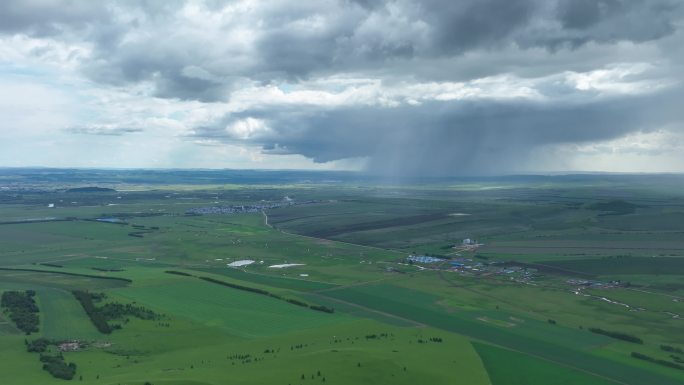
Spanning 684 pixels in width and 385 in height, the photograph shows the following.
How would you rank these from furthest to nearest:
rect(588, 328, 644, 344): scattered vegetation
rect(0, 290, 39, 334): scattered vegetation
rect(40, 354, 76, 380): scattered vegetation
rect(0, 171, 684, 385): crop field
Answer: rect(0, 290, 39, 334): scattered vegetation < rect(588, 328, 644, 344): scattered vegetation < rect(0, 171, 684, 385): crop field < rect(40, 354, 76, 380): scattered vegetation

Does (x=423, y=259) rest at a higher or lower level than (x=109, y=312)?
higher

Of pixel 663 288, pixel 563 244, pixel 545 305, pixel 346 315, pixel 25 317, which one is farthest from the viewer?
pixel 563 244

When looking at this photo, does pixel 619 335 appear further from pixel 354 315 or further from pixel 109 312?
pixel 109 312

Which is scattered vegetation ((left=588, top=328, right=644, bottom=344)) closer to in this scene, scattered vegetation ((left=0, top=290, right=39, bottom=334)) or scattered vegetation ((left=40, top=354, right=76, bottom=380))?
scattered vegetation ((left=40, top=354, right=76, bottom=380))

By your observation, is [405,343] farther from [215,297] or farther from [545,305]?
[215,297]

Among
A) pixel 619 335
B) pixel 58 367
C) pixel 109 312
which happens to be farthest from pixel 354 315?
pixel 58 367

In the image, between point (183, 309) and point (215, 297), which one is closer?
point (183, 309)

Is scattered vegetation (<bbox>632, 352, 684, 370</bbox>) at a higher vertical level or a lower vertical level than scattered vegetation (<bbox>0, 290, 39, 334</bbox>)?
higher

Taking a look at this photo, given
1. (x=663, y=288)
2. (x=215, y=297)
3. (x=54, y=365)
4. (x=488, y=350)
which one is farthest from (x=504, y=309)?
(x=54, y=365)

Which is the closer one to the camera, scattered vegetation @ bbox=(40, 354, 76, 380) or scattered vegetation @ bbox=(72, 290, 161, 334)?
scattered vegetation @ bbox=(40, 354, 76, 380)

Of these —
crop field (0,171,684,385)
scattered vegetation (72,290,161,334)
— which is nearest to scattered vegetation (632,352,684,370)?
crop field (0,171,684,385)

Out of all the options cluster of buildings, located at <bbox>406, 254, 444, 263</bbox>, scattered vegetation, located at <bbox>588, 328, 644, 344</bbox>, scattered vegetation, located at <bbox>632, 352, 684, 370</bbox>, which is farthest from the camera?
cluster of buildings, located at <bbox>406, 254, 444, 263</bbox>
